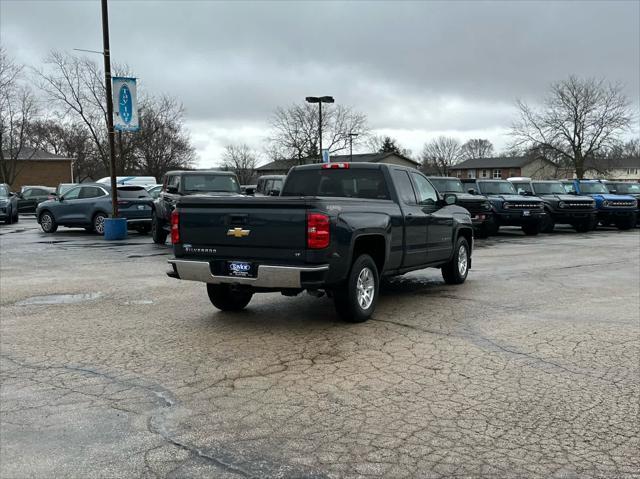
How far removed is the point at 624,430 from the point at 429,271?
7.57m

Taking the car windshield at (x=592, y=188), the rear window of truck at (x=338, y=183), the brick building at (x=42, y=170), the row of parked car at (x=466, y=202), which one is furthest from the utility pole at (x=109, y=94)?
the brick building at (x=42, y=170)

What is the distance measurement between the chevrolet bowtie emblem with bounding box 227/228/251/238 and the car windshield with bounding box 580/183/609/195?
70.5ft

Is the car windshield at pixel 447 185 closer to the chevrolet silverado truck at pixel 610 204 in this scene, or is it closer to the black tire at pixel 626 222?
the chevrolet silverado truck at pixel 610 204

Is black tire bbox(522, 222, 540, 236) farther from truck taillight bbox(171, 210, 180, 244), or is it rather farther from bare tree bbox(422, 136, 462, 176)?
bare tree bbox(422, 136, 462, 176)

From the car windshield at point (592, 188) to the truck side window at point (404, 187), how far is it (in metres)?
18.7

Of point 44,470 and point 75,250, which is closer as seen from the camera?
point 44,470

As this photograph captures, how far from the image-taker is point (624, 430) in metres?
3.84

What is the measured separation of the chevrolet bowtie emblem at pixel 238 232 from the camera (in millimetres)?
6377

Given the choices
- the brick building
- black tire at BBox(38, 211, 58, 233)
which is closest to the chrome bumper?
black tire at BBox(38, 211, 58, 233)

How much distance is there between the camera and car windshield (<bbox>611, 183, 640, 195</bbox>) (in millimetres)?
24891

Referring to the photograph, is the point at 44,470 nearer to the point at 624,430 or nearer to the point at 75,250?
the point at 624,430

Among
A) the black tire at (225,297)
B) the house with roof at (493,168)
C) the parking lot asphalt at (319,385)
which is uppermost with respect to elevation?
the house with roof at (493,168)

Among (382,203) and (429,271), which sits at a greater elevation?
(382,203)

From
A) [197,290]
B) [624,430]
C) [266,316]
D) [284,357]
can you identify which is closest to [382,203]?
[266,316]
